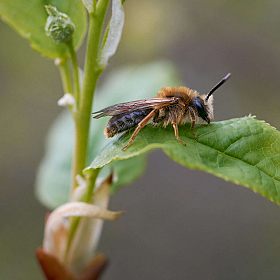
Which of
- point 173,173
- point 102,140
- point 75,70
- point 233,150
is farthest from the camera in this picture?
point 173,173

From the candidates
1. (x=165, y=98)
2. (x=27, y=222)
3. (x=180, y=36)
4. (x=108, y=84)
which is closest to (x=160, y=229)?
(x=27, y=222)

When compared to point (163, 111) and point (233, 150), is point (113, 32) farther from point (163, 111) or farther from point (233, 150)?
point (233, 150)

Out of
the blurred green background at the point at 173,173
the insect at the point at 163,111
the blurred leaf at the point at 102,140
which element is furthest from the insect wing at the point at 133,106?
the blurred green background at the point at 173,173

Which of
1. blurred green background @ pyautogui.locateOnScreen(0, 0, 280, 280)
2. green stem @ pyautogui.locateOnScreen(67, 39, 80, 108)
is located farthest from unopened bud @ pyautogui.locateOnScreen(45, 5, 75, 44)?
blurred green background @ pyautogui.locateOnScreen(0, 0, 280, 280)

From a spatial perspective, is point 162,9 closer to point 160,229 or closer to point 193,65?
point 193,65

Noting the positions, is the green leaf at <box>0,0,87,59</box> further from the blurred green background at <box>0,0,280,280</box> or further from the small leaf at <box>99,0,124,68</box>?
the blurred green background at <box>0,0,280,280</box>

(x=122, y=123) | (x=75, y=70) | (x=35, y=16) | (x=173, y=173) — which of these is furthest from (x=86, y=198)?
→ (x=173, y=173)
